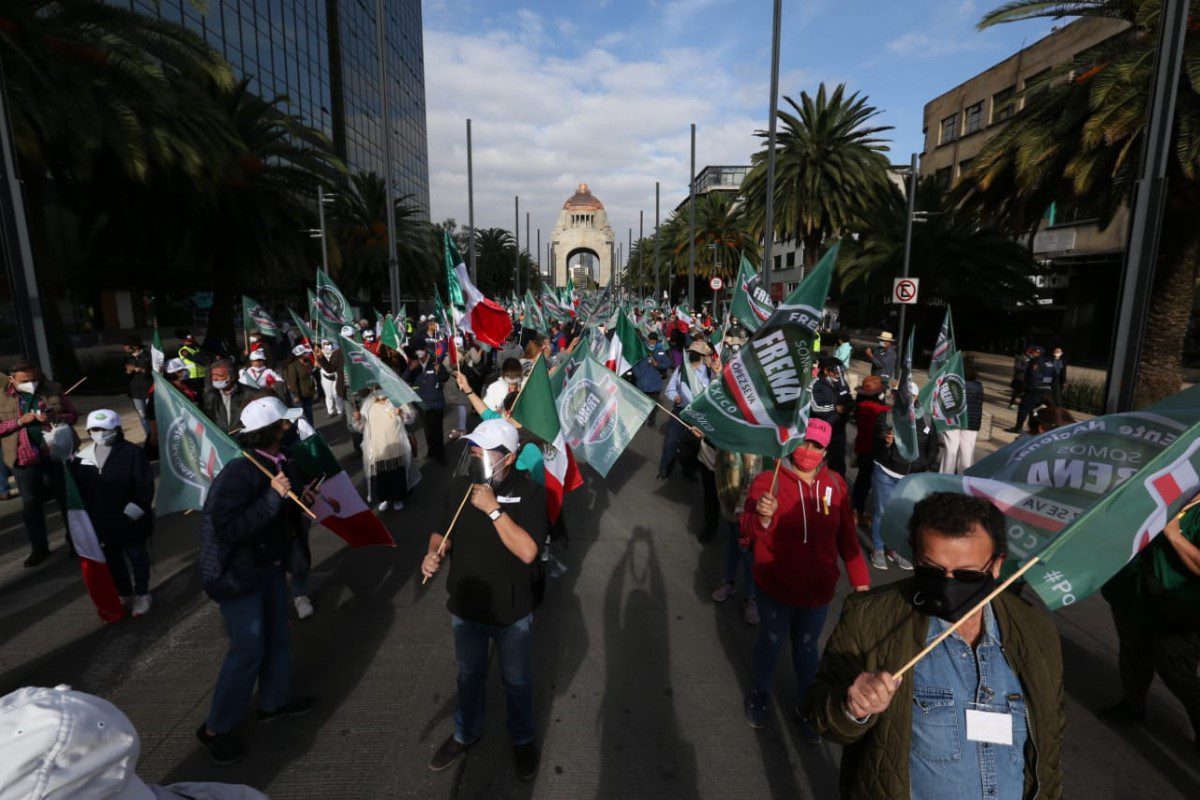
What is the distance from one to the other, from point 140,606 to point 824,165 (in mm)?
24347

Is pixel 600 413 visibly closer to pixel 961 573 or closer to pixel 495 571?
pixel 495 571

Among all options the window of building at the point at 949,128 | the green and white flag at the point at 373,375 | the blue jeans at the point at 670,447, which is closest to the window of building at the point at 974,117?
the window of building at the point at 949,128

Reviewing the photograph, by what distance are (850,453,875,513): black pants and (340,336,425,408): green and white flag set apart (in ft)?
14.9

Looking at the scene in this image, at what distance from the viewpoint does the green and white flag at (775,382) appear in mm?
3748

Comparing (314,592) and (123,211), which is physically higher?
(123,211)

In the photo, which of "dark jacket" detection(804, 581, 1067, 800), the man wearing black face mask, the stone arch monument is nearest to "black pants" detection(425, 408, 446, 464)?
"dark jacket" detection(804, 581, 1067, 800)

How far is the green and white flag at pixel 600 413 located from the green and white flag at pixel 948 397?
8.34 feet

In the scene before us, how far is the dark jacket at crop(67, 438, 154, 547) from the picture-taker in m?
4.48

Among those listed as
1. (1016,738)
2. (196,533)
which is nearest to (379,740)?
(1016,738)

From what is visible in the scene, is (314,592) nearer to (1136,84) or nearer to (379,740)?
(379,740)

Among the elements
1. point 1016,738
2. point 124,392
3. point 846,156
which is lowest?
point 124,392

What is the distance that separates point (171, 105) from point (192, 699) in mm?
13977

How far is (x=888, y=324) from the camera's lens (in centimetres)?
2989

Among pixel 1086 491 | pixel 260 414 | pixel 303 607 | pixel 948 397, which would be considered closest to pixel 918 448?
pixel 948 397
